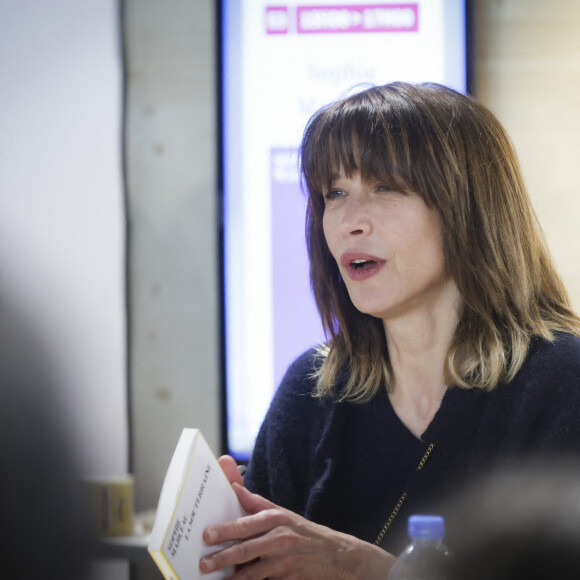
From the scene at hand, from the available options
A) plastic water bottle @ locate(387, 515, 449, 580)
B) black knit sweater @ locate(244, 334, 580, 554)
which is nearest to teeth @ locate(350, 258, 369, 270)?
black knit sweater @ locate(244, 334, 580, 554)

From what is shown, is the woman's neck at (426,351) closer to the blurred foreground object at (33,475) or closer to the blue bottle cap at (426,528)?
the blue bottle cap at (426,528)

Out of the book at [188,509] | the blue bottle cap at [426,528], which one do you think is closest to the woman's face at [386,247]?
the book at [188,509]

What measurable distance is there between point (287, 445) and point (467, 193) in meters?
0.54

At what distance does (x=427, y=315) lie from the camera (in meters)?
1.14

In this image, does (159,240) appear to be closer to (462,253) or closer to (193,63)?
(193,63)

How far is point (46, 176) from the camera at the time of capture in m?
0.58

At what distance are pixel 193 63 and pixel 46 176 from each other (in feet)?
4.37

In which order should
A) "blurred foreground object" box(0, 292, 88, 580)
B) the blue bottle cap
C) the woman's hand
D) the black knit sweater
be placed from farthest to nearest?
the black knit sweater
the woman's hand
the blue bottle cap
"blurred foreground object" box(0, 292, 88, 580)

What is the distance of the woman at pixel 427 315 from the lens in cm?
104

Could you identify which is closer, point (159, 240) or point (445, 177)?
point (445, 177)

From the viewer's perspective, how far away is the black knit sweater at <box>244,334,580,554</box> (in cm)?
101

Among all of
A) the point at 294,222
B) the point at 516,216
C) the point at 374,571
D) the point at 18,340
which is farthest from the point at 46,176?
the point at 294,222

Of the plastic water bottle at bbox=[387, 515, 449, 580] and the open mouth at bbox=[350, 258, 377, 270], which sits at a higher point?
the open mouth at bbox=[350, 258, 377, 270]

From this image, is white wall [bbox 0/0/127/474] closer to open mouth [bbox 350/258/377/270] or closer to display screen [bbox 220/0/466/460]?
open mouth [bbox 350/258/377/270]
